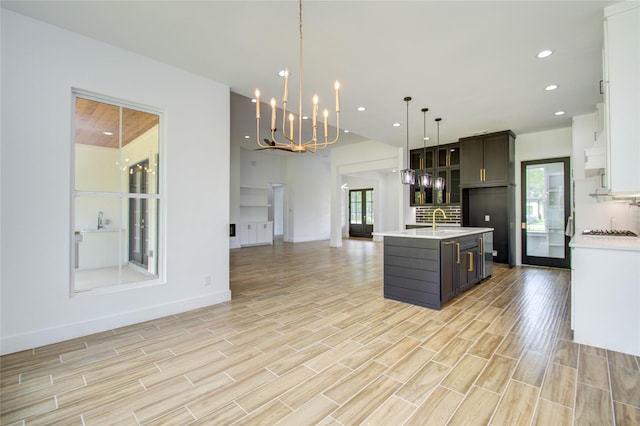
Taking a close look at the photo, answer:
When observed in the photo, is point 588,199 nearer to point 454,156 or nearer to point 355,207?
point 454,156

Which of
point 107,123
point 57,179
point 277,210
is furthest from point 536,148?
point 277,210

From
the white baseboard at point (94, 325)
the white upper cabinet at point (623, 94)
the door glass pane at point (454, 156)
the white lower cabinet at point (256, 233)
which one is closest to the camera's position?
the white upper cabinet at point (623, 94)

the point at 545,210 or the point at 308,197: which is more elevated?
the point at 308,197

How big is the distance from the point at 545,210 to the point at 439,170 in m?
2.52

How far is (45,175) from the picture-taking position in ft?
8.95

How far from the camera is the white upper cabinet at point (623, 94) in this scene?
2.42m

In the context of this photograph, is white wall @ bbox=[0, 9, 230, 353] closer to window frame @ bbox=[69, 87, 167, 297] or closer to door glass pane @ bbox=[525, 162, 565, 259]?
window frame @ bbox=[69, 87, 167, 297]

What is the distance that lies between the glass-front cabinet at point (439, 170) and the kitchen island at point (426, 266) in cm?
353

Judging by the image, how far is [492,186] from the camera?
263 inches

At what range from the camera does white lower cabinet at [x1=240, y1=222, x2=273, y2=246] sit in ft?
33.9

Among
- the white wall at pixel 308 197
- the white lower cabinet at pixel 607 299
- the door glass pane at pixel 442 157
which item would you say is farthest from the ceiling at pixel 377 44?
the white wall at pixel 308 197

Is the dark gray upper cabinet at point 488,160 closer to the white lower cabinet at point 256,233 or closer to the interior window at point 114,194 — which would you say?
the interior window at point 114,194

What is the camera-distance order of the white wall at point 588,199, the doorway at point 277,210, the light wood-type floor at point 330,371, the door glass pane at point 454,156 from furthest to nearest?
the doorway at point 277,210
the door glass pane at point 454,156
the white wall at point 588,199
the light wood-type floor at point 330,371

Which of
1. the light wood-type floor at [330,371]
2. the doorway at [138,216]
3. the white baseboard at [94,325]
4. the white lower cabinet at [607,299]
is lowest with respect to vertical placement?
the light wood-type floor at [330,371]
